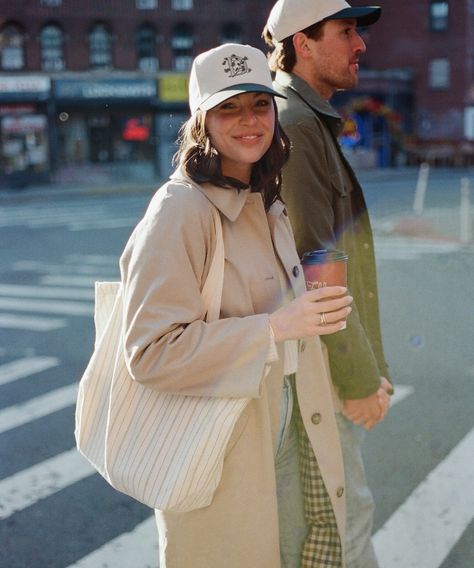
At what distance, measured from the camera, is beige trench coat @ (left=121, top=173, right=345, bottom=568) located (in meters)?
2.03

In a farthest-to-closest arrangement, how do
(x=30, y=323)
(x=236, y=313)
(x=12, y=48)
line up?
(x=12, y=48)
(x=30, y=323)
(x=236, y=313)

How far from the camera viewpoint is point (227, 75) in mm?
2211

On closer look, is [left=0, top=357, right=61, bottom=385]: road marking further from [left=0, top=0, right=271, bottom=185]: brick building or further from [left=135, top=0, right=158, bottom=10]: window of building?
A: [left=135, top=0, right=158, bottom=10]: window of building

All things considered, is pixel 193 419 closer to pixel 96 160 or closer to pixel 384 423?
pixel 384 423

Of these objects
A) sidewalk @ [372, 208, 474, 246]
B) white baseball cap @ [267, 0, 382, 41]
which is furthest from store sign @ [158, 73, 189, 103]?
white baseball cap @ [267, 0, 382, 41]

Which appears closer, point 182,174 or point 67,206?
point 182,174

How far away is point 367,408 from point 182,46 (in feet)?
115

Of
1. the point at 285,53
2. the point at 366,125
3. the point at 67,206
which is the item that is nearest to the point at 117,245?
the point at 67,206

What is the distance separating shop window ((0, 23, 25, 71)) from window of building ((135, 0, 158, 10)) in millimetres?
5361

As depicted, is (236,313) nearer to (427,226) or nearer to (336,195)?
(336,195)

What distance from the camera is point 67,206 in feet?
82.0

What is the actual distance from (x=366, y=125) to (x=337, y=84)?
3895 cm

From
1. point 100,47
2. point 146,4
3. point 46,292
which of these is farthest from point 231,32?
point 46,292

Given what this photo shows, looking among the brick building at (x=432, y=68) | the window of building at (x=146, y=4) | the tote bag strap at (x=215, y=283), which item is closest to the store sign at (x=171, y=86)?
the window of building at (x=146, y=4)
